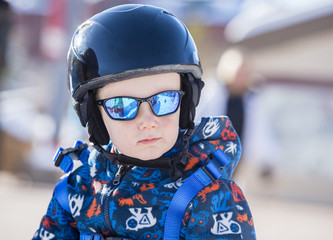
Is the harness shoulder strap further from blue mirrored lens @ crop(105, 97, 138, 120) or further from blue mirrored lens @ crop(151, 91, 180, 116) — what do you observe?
blue mirrored lens @ crop(151, 91, 180, 116)

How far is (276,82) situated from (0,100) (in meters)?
5.11

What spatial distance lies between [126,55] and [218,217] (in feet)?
2.28

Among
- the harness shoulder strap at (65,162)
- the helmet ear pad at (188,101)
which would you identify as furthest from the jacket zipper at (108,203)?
the helmet ear pad at (188,101)

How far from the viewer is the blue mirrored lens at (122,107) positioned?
75.0 inches

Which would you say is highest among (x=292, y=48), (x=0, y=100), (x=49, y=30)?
(x=49, y=30)

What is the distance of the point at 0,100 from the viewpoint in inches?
383

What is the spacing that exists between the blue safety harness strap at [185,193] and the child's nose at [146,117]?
245 millimetres

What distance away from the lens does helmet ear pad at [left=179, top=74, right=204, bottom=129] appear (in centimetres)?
212

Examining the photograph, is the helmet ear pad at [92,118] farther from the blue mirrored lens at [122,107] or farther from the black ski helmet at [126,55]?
the blue mirrored lens at [122,107]

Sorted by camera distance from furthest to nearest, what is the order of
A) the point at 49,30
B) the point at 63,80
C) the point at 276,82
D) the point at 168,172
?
1. the point at 49,30
2. the point at 63,80
3. the point at 276,82
4. the point at 168,172

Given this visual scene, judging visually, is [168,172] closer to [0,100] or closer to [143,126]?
[143,126]

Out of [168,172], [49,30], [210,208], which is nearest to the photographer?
[210,208]

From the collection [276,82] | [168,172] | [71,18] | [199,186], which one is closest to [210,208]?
[199,186]

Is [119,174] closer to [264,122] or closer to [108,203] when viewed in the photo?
[108,203]
